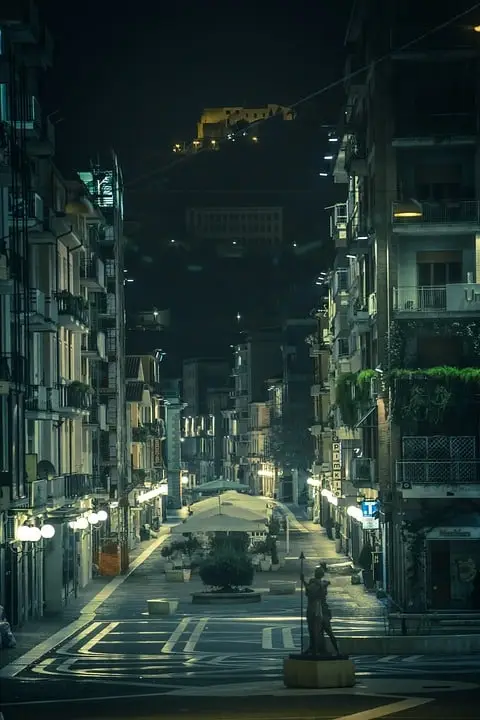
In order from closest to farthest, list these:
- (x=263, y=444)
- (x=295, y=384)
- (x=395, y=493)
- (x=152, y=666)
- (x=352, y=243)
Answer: (x=152, y=666)
(x=395, y=493)
(x=352, y=243)
(x=295, y=384)
(x=263, y=444)

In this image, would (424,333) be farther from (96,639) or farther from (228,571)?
(96,639)

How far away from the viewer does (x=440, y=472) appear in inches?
2073

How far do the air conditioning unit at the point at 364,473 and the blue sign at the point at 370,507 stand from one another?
91cm

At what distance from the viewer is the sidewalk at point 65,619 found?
4107cm

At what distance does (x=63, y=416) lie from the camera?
203ft

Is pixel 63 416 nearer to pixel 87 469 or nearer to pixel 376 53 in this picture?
pixel 87 469

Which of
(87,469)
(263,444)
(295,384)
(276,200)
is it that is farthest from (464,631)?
(276,200)

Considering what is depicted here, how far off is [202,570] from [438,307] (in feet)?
36.5

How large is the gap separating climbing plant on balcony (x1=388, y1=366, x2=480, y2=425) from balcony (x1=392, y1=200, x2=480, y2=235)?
4.52 metres

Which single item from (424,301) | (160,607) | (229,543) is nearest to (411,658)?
(160,607)

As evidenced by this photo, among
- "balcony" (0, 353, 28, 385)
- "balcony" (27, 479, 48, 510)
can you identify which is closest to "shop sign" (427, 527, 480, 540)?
"balcony" (27, 479, 48, 510)

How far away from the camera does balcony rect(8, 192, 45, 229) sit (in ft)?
160

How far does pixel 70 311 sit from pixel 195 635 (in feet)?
63.6

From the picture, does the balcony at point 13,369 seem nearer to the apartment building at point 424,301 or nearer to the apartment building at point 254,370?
the apartment building at point 424,301
